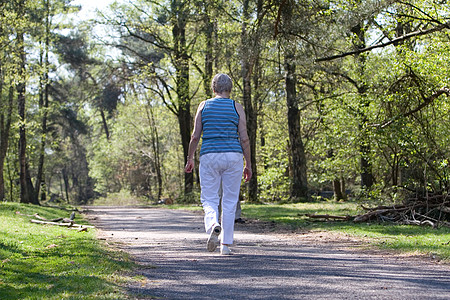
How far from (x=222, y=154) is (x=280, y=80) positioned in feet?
53.0

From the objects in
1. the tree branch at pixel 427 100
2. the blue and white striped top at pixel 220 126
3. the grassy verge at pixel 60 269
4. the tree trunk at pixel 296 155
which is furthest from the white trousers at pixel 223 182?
the tree trunk at pixel 296 155

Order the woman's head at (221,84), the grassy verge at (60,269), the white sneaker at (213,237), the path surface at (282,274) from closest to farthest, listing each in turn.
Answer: the path surface at (282,274) → the grassy verge at (60,269) → the white sneaker at (213,237) → the woman's head at (221,84)

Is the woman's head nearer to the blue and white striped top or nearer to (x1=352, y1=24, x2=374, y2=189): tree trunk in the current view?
the blue and white striped top

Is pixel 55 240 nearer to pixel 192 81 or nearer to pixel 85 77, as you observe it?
pixel 192 81

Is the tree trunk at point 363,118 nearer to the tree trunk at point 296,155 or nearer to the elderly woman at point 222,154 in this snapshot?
the tree trunk at point 296,155

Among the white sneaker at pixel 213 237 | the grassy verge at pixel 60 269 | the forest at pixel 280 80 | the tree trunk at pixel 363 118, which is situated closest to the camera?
the grassy verge at pixel 60 269

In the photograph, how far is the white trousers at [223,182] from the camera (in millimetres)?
7255

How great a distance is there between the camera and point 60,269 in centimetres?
656

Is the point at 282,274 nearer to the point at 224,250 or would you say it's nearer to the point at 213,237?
the point at 213,237

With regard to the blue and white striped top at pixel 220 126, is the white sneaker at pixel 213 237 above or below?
below

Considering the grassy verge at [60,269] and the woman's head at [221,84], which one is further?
the woman's head at [221,84]

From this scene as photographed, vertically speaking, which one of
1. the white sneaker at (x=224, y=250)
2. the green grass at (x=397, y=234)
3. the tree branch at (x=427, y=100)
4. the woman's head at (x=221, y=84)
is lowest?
the green grass at (x=397, y=234)

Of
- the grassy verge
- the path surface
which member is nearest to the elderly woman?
the path surface

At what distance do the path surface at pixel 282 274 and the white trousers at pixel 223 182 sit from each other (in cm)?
55
